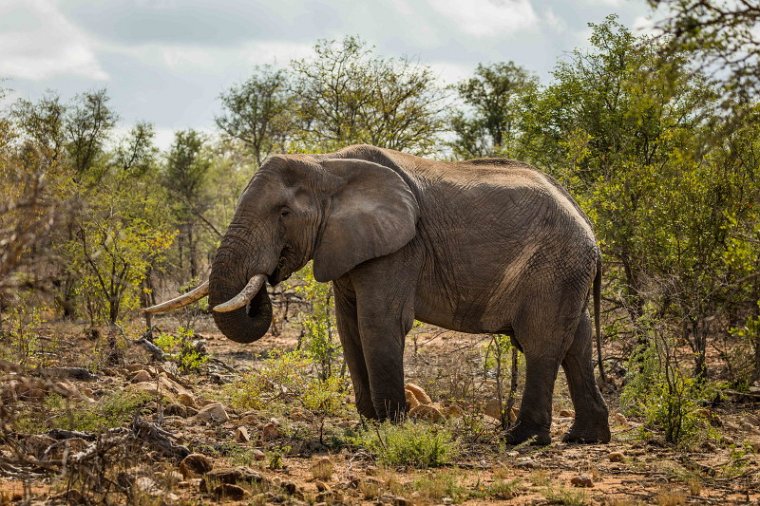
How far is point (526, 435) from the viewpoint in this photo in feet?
30.6

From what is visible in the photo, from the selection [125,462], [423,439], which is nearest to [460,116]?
[423,439]

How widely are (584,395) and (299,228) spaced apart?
10.5ft

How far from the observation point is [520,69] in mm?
32219

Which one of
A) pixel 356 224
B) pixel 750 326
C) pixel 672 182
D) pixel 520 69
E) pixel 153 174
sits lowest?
pixel 750 326

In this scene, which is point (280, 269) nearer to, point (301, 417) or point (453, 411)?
point (301, 417)

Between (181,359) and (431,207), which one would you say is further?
(181,359)

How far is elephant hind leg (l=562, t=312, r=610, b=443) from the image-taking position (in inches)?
380

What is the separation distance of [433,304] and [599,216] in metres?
4.76

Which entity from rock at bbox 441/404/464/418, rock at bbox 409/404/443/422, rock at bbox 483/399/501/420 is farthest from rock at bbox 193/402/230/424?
rock at bbox 483/399/501/420

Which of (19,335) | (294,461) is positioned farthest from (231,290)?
(19,335)

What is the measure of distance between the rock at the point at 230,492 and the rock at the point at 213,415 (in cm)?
303

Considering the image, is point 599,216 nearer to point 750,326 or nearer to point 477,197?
point 477,197

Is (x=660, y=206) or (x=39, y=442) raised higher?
(x=660, y=206)

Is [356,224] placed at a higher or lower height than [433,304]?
higher
